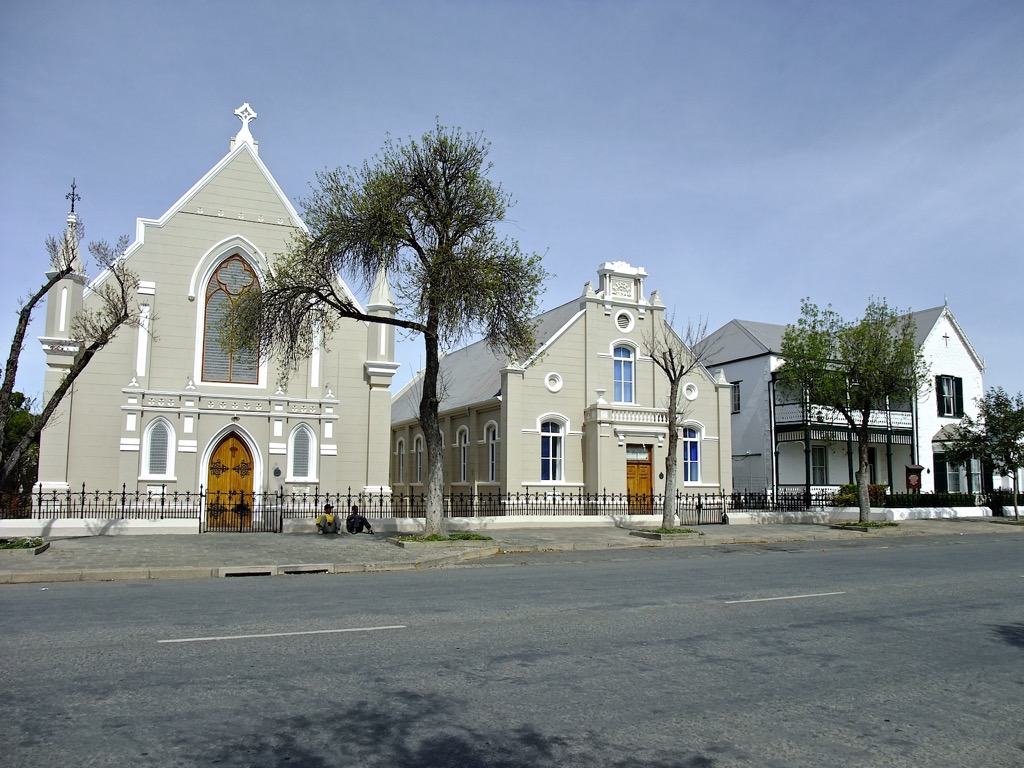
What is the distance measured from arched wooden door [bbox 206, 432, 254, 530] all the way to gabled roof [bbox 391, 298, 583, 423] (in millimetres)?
7060

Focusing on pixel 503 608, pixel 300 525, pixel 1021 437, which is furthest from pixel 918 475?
pixel 503 608

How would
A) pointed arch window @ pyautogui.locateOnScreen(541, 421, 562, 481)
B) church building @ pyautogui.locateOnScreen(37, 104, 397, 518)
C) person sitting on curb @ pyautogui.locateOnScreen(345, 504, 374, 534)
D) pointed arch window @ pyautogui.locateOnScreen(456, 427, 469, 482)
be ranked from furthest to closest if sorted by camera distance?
1. pointed arch window @ pyautogui.locateOnScreen(456, 427, 469, 482)
2. pointed arch window @ pyautogui.locateOnScreen(541, 421, 562, 481)
3. church building @ pyautogui.locateOnScreen(37, 104, 397, 518)
4. person sitting on curb @ pyautogui.locateOnScreen(345, 504, 374, 534)

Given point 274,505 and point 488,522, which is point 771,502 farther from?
point 274,505

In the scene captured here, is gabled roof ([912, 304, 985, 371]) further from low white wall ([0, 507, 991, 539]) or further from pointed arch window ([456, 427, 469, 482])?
pointed arch window ([456, 427, 469, 482])

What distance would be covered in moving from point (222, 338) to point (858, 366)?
21884 millimetres

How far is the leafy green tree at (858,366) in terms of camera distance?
94.8 ft

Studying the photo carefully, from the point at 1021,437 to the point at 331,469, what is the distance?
93.2ft

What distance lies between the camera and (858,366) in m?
29.0

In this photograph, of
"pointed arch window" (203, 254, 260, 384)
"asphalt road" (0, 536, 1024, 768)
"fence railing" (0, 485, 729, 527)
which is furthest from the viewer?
"pointed arch window" (203, 254, 260, 384)

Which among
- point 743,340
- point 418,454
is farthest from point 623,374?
point 418,454

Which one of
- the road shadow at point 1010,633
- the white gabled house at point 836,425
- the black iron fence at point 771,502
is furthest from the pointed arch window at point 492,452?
the road shadow at point 1010,633

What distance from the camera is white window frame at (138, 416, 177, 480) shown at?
26312mm

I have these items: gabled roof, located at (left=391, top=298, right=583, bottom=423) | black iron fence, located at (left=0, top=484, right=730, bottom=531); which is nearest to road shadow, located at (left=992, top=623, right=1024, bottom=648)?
black iron fence, located at (left=0, top=484, right=730, bottom=531)

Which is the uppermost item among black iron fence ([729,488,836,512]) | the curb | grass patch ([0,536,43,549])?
black iron fence ([729,488,836,512])
